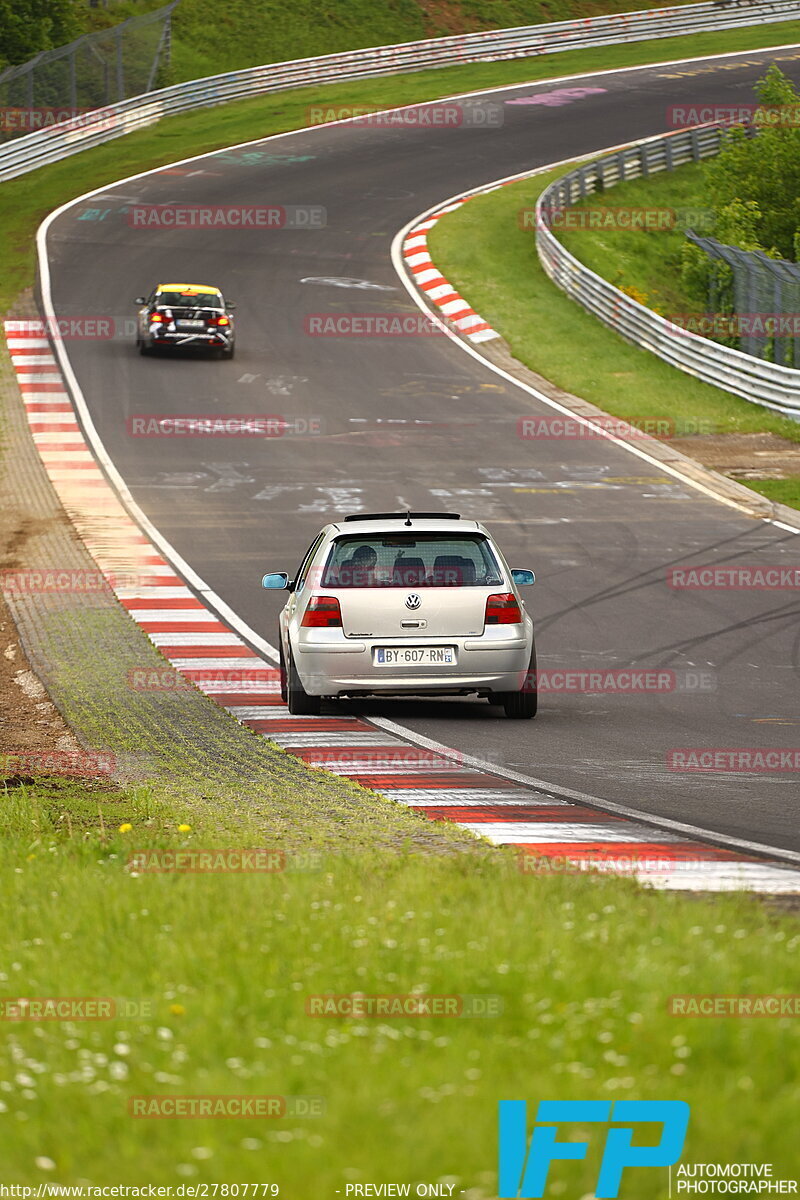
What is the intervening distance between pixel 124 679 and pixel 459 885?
330 inches

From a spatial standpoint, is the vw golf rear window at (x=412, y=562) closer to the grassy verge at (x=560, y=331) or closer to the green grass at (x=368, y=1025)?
the green grass at (x=368, y=1025)

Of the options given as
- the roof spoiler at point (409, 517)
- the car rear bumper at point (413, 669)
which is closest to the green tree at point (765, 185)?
the roof spoiler at point (409, 517)

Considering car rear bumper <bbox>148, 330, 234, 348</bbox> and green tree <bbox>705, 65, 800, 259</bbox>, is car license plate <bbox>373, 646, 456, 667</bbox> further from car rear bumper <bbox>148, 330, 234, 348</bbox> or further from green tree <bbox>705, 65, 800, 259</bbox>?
green tree <bbox>705, 65, 800, 259</bbox>

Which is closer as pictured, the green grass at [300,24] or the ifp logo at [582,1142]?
the ifp logo at [582,1142]

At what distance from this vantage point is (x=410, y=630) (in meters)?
13.1

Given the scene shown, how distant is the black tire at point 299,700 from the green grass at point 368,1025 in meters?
6.21

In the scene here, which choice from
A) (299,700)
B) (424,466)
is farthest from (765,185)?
(299,700)

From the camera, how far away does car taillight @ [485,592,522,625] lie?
13156 millimetres

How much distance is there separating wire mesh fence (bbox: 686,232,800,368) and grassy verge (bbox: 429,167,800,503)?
1.68 meters

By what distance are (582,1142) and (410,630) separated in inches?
363

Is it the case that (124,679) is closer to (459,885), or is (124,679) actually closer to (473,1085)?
(459,885)

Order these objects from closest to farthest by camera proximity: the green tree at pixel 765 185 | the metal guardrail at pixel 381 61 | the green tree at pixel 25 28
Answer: the green tree at pixel 765 185, the metal guardrail at pixel 381 61, the green tree at pixel 25 28

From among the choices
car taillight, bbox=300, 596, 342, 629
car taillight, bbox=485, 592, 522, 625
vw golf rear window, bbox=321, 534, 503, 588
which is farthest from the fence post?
car taillight, bbox=485, 592, 522, 625

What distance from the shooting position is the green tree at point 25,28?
61156 millimetres
